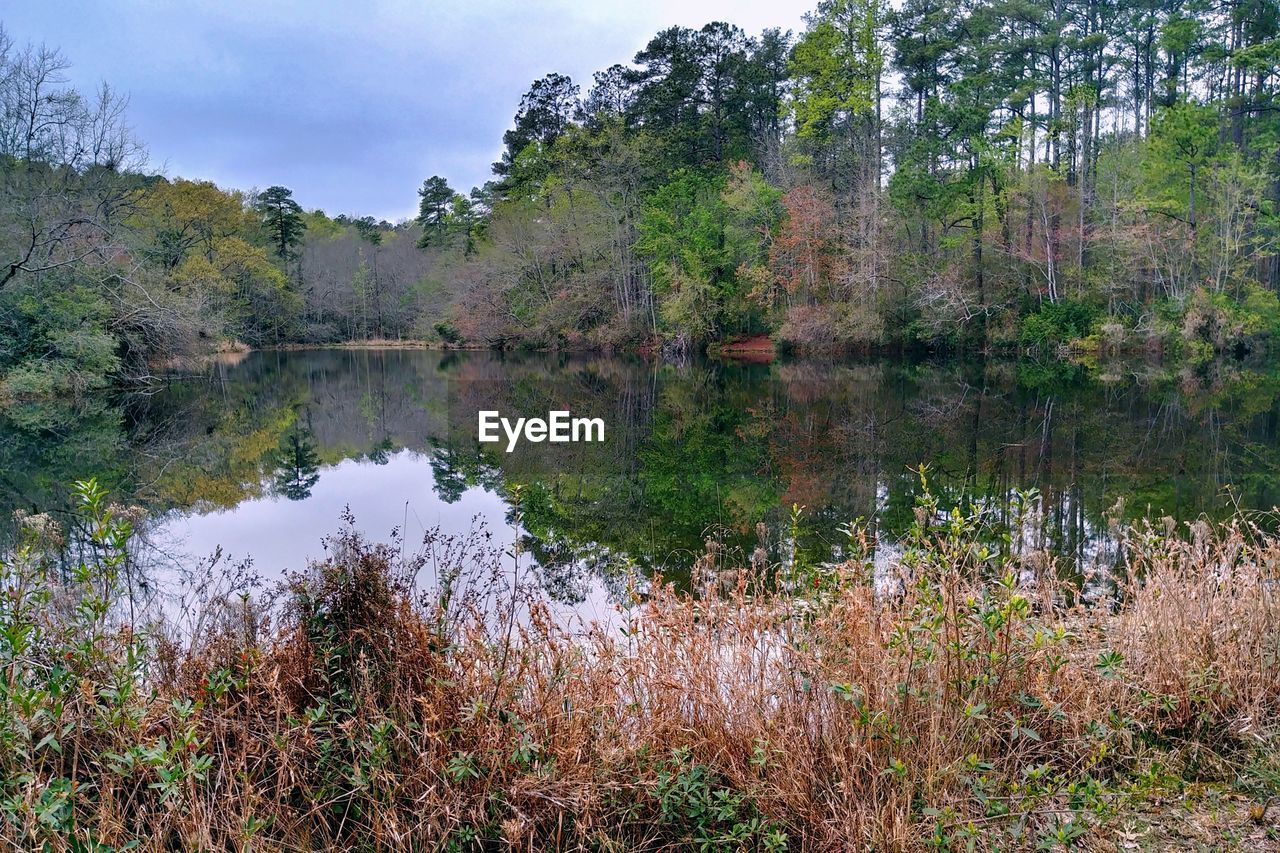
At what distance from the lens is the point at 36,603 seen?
3791 millimetres

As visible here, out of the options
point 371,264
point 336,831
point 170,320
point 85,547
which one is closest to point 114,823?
point 336,831

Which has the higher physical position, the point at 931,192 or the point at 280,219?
the point at 280,219

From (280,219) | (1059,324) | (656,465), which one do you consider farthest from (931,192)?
(280,219)

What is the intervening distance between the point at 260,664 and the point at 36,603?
3.61 feet

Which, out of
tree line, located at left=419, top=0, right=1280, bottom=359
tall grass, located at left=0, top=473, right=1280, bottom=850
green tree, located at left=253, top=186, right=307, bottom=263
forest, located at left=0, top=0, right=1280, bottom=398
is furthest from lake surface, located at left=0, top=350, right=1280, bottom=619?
green tree, located at left=253, top=186, right=307, bottom=263

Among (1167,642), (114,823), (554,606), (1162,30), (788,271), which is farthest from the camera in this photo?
(788,271)

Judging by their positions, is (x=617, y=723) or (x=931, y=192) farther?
(x=931, y=192)

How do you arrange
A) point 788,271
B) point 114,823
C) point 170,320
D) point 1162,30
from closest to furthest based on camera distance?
point 114,823 → point 170,320 → point 1162,30 → point 788,271

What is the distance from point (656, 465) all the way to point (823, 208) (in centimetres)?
2755

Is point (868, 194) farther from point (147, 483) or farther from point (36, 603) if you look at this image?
point (36, 603)

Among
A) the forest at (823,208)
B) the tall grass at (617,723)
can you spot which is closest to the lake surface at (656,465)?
the tall grass at (617,723)

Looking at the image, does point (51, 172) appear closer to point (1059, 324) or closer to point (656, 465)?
point (656, 465)

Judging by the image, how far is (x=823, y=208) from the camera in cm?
3803

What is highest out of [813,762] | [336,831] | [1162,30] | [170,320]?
[1162,30]
